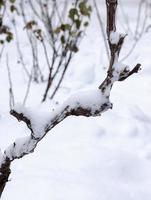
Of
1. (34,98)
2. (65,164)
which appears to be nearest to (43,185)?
(65,164)

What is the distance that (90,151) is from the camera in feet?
8.14

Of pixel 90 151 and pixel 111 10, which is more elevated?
pixel 90 151

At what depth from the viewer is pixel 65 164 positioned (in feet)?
7.66

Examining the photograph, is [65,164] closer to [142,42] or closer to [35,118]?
[35,118]

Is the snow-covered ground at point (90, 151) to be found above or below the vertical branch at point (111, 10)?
above

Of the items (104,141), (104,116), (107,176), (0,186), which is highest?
(104,116)

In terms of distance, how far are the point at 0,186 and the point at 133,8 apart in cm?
744

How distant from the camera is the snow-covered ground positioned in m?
2.03

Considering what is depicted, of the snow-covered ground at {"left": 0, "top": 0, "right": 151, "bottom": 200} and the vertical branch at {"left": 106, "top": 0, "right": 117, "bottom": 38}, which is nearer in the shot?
the vertical branch at {"left": 106, "top": 0, "right": 117, "bottom": 38}

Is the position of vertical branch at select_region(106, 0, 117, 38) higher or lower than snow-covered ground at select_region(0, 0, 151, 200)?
lower

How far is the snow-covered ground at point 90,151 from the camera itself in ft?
6.64

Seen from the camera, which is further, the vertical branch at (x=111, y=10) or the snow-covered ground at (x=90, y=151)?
the snow-covered ground at (x=90, y=151)

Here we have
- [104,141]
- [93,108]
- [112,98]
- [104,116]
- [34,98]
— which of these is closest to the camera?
[93,108]

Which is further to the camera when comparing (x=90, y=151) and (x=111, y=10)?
(x=90, y=151)
